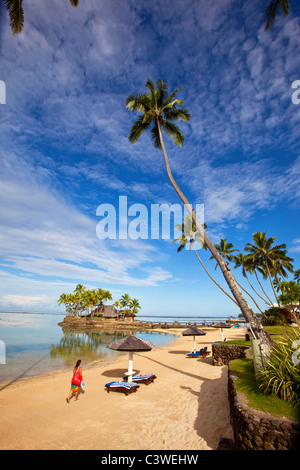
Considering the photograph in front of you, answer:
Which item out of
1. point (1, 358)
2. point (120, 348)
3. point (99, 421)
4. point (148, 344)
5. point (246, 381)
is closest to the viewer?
point (246, 381)

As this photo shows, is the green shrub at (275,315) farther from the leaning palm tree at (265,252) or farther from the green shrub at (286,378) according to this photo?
the green shrub at (286,378)

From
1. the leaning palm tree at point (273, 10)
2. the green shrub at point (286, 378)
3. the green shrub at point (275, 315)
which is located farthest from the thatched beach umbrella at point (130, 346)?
the green shrub at point (275, 315)

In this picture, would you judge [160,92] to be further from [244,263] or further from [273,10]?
[244,263]

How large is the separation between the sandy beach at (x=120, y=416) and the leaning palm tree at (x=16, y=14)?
13813 mm

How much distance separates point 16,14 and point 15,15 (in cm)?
8

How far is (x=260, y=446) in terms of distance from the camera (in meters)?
4.16

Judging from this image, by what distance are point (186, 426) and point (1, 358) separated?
20449 millimetres

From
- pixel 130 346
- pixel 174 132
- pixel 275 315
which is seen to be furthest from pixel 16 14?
pixel 275 315

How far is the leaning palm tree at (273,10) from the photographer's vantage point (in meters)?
10.0

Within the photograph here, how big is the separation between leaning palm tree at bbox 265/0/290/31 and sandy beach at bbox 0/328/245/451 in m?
16.7

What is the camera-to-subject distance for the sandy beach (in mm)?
5926
